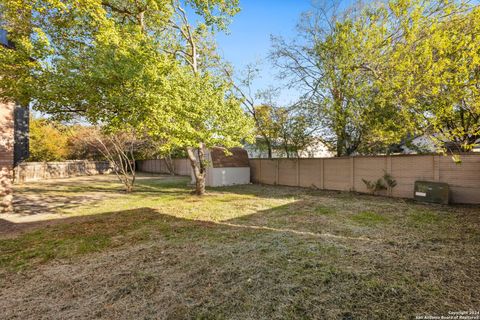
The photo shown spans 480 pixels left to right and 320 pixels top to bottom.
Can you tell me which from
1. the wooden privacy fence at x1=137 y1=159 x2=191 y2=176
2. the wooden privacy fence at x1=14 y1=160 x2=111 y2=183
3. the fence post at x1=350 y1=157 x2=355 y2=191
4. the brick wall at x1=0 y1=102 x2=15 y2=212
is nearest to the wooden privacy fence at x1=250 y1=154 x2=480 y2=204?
the fence post at x1=350 y1=157 x2=355 y2=191

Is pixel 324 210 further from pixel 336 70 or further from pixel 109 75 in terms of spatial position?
pixel 109 75

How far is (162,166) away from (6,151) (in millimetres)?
18781

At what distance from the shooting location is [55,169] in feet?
63.8

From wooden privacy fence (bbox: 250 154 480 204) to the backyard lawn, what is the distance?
5.14ft

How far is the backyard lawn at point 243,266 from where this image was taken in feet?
7.47

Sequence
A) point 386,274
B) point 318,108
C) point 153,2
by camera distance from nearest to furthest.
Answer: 1. point 386,274
2. point 153,2
3. point 318,108

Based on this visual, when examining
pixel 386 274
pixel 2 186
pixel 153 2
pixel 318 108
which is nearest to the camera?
pixel 386 274

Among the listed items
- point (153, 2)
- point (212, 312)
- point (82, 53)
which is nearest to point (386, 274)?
point (212, 312)

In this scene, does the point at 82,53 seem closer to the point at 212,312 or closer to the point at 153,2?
the point at 153,2

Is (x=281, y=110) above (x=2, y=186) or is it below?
above

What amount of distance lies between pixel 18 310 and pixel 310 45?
468 inches

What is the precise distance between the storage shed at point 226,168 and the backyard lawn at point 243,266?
690cm

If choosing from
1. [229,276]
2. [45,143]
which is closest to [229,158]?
[229,276]

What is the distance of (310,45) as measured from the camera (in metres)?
10.4
